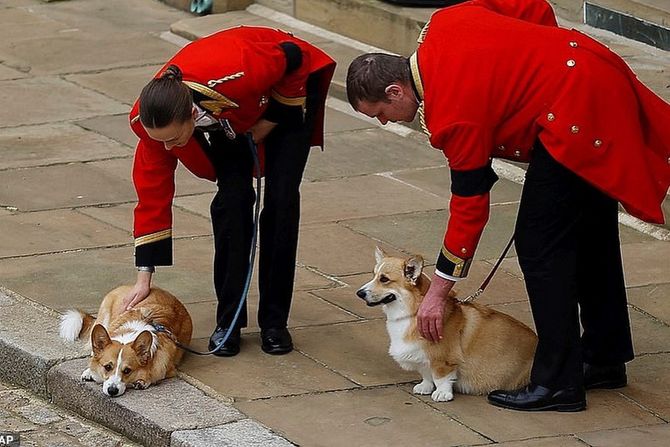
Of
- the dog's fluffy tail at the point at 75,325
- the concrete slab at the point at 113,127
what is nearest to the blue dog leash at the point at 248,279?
the dog's fluffy tail at the point at 75,325

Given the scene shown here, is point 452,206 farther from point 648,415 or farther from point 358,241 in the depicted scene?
point 358,241

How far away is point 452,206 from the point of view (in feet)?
17.7

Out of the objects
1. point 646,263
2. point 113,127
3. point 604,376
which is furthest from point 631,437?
point 113,127

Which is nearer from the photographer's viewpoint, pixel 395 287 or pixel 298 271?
pixel 395 287

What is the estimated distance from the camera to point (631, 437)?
543 cm

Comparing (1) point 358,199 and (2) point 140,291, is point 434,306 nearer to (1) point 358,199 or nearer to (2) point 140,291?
(2) point 140,291

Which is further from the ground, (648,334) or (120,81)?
(648,334)

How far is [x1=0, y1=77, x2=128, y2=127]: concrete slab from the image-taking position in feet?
33.8

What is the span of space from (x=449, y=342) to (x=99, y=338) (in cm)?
139

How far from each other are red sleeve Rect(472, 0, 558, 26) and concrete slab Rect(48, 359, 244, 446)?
1883mm

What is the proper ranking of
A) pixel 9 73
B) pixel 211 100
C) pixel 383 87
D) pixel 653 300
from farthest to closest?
pixel 9 73 < pixel 653 300 < pixel 211 100 < pixel 383 87

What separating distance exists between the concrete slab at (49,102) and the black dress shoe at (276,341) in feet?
14.5

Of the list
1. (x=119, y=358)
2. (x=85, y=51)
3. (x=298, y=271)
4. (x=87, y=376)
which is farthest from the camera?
(x=85, y=51)

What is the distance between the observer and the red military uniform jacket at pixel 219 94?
18.6 ft
